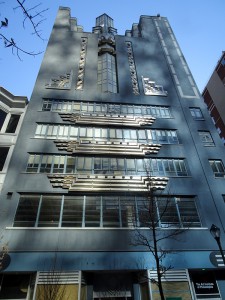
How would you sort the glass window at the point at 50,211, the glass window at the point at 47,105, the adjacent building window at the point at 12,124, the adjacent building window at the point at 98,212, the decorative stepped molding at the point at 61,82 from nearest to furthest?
the glass window at the point at 50,211
the adjacent building window at the point at 98,212
the adjacent building window at the point at 12,124
the glass window at the point at 47,105
the decorative stepped molding at the point at 61,82

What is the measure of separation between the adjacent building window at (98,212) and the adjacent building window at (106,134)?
6.66 m

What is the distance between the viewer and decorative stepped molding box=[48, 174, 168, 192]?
726 inches

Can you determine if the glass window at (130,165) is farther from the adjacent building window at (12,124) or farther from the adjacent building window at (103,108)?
the adjacent building window at (12,124)

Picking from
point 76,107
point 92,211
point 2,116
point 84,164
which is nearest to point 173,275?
point 92,211

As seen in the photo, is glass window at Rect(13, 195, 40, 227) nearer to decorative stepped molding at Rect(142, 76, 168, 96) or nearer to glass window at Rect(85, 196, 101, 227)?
glass window at Rect(85, 196, 101, 227)

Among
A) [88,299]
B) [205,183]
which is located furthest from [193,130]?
[88,299]

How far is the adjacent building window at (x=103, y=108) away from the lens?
24.9m

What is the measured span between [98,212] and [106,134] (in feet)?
28.7

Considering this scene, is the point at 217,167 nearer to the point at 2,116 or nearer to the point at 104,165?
the point at 104,165

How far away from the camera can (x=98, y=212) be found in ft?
57.9

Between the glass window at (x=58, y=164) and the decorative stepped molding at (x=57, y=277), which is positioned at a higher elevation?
the glass window at (x=58, y=164)

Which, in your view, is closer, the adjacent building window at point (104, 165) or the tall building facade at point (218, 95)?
the adjacent building window at point (104, 165)

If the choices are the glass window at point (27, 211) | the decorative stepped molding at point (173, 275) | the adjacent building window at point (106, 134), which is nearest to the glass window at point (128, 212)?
the decorative stepped molding at point (173, 275)

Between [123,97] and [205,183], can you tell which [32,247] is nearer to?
[205,183]
